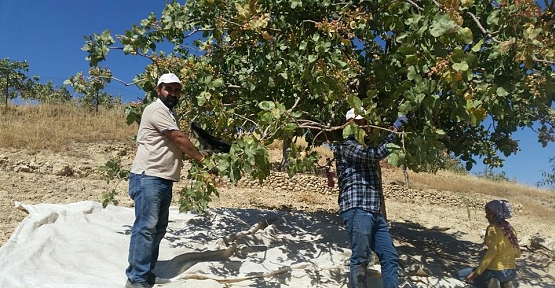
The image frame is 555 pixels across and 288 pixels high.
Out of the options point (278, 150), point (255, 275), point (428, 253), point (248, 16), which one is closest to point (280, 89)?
point (248, 16)

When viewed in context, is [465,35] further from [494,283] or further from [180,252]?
[180,252]

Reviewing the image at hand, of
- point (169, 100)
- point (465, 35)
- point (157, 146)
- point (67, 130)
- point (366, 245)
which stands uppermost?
point (67, 130)

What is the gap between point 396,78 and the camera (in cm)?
377

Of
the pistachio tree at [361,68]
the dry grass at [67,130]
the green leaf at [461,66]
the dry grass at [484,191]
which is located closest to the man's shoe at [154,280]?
the pistachio tree at [361,68]

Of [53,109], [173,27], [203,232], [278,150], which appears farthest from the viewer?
[278,150]

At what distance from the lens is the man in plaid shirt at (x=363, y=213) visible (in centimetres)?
344

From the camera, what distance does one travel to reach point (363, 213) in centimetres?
346

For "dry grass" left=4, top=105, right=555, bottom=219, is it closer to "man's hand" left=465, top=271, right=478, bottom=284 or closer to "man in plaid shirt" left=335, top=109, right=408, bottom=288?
"man's hand" left=465, top=271, right=478, bottom=284

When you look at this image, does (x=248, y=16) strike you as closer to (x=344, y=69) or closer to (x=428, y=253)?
(x=344, y=69)

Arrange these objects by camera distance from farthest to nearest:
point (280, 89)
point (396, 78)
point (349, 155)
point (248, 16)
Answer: point (280, 89)
point (396, 78)
point (349, 155)
point (248, 16)

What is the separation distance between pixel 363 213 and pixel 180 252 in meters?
1.98

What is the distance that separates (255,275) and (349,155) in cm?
138

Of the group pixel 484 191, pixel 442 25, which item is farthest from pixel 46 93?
pixel 442 25

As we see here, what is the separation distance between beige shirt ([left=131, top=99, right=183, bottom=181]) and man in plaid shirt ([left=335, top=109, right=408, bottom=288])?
1393 mm
